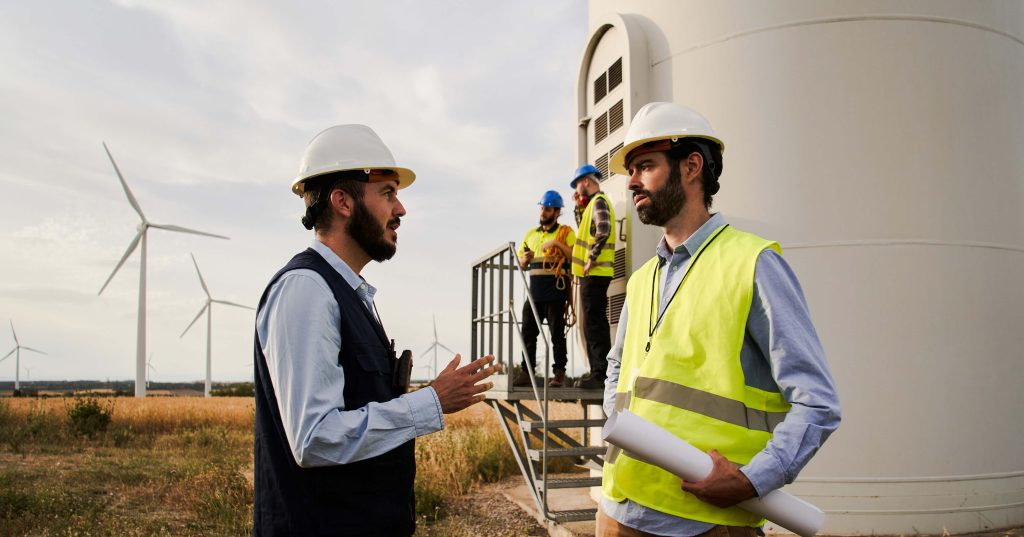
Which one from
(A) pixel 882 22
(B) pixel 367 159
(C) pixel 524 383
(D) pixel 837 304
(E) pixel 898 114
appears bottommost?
(C) pixel 524 383

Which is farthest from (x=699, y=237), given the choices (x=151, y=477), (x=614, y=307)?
(x=151, y=477)

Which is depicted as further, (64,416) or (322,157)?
(64,416)

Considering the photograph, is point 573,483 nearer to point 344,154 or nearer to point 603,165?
point 603,165

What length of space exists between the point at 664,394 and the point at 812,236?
188 inches

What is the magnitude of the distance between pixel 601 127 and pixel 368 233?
6285 mm

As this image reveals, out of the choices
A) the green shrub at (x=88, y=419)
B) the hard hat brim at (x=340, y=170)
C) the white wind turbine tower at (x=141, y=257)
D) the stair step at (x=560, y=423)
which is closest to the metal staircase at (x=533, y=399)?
the stair step at (x=560, y=423)

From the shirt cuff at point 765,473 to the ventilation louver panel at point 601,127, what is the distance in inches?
257

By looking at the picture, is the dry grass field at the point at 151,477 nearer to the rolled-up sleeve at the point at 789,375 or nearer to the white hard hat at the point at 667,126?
the white hard hat at the point at 667,126

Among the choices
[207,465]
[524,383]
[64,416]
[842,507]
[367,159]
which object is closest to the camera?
[367,159]

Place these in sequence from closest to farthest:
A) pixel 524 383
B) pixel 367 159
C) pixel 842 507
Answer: pixel 367 159 → pixel 842 507 → pixel 524 383

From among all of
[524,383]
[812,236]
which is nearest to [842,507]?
[812,236]

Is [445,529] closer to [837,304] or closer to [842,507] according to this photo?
[842,507]

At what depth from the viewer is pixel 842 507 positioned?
6.48m

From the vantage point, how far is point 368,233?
2664 mm
